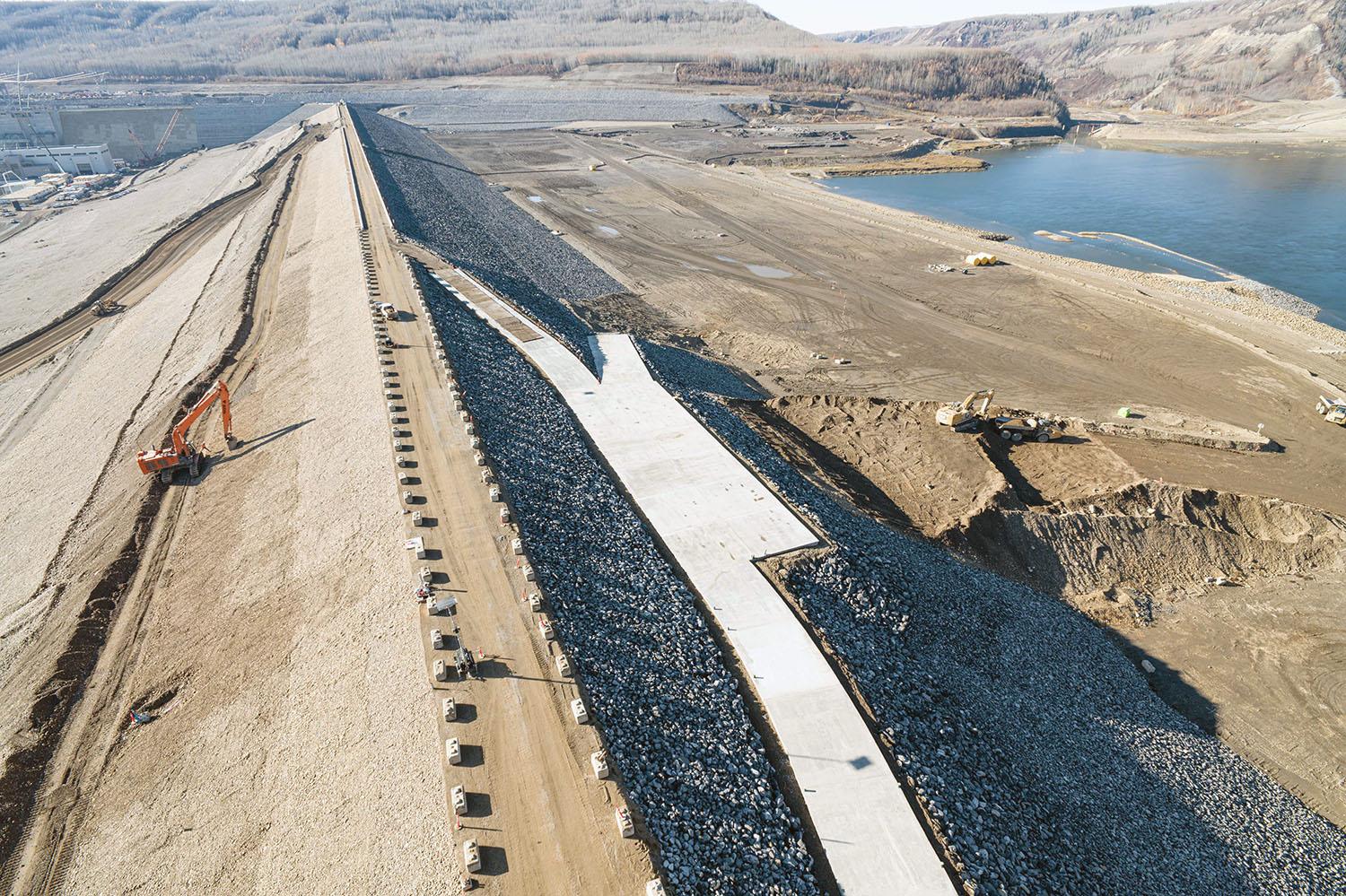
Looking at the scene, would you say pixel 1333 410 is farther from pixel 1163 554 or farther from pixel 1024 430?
pixel 1163 554

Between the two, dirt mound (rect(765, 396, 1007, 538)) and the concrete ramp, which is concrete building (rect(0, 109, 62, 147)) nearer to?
the concrete ramp

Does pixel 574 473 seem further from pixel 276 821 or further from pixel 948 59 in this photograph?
pixel 948 59

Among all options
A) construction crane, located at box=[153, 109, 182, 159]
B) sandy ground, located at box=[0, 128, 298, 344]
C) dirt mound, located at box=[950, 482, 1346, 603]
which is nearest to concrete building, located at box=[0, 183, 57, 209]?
sandy ground, located at box=[0, 128, 298, 344]

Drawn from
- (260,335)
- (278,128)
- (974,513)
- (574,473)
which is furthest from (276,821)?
(278,128)

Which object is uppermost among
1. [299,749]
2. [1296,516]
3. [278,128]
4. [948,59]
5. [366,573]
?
[948,59]

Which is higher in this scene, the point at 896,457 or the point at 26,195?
the point at 26,195

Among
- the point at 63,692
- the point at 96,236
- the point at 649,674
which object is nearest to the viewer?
the point at 649,674

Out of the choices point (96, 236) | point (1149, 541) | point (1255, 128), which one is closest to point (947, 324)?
point (1149, 541)

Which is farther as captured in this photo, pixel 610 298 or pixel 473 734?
pixel 610 298
